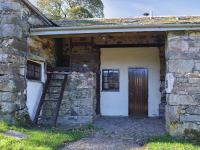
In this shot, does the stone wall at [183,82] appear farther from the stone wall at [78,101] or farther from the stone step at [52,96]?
the stone step at [52,96]

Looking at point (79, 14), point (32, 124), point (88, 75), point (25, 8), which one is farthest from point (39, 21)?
point (79, 14)

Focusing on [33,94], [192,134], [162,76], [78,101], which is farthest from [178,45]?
[33,94]

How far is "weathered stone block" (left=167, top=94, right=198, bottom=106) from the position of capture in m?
8.09

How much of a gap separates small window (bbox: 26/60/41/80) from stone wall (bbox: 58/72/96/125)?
989mm

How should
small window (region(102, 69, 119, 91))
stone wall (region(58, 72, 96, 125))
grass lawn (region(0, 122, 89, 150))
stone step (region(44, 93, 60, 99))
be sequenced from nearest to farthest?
grass lawn (region(0, 122, 89, 150)) → stone wall (region(58, 72, 96, 125)) → stone step (region(44, 93, 60, 99)) → small window (region(102, 69, 119, 91))

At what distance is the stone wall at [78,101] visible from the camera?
10.0 metres

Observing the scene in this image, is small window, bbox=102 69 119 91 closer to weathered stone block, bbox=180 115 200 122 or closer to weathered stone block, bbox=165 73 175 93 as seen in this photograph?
weathered stone block, bbox=165 73 175 93

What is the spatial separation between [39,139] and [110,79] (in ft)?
18.9

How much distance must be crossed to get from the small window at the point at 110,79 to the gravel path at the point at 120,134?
1596mm

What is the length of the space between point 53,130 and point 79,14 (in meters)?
15.2

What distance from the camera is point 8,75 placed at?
8398mm

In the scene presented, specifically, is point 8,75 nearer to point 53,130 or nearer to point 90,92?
point 53,130

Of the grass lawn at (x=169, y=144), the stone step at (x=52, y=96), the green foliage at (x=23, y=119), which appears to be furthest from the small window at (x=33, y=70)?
the grass lawn at (x=169, y=144)

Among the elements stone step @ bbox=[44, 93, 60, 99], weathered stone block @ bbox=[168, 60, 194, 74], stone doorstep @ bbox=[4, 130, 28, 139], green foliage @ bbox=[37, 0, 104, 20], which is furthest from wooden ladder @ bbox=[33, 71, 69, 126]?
green foliage @ bbox=[37, 0, 104, 20]
